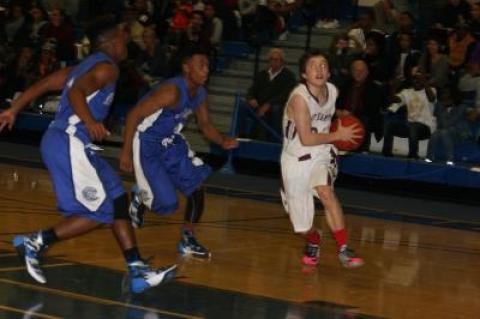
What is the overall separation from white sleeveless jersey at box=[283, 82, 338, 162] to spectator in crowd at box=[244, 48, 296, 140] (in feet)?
26.7

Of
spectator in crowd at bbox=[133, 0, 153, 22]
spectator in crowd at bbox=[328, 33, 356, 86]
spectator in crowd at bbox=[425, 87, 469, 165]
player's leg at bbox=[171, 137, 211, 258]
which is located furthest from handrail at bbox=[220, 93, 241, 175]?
player's leg at bbox=[171, 137, 211, 258]

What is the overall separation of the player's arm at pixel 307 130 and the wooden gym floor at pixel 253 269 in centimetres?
108

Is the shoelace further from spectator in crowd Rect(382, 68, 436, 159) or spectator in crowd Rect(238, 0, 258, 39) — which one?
spectator in crowd Rect(238, 0, 258, 39)

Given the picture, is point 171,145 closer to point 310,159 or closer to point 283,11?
point 310,159

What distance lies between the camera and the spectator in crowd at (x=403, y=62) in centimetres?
1753

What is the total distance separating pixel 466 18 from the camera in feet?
61.6

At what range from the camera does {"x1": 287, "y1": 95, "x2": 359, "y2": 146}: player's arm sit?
9195mm

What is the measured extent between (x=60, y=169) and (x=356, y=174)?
9.94 m

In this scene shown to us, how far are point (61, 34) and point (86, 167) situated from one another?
14.0m

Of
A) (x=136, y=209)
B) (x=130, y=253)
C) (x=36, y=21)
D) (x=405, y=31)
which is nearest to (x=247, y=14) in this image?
(x=405, y=31)

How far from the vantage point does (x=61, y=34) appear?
21406 mm

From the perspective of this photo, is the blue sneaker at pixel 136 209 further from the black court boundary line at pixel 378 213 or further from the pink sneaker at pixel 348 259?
the black court boundary line at pixel 378 213

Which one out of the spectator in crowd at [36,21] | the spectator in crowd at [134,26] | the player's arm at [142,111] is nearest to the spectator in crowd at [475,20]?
the spectator in crowd at [134,26]

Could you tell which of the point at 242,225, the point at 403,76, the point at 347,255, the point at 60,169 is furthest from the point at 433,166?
the point at 60,169
